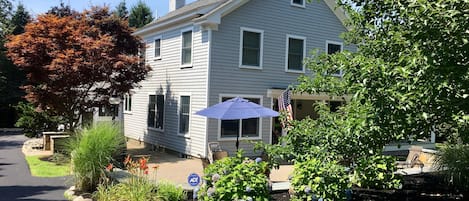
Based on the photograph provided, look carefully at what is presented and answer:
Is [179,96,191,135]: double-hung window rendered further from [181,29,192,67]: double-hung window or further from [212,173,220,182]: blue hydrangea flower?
[212,173,220,182]: blue hydrangea flower

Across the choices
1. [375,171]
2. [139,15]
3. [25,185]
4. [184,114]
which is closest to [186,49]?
[184,114]

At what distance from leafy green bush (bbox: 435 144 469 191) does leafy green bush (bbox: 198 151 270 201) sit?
494 centimetres

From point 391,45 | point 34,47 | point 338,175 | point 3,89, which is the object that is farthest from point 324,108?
point 3,89

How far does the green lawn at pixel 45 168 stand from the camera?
1083cm

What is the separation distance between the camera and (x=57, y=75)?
13.0 m

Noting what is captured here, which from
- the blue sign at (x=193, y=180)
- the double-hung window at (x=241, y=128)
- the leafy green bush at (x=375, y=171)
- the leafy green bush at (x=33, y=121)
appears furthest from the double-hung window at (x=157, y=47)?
the leafy green bush at (x=375, y=171)

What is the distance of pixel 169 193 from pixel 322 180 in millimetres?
2408

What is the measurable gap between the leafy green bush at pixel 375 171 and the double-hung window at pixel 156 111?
12.5m

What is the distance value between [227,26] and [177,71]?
3013mm

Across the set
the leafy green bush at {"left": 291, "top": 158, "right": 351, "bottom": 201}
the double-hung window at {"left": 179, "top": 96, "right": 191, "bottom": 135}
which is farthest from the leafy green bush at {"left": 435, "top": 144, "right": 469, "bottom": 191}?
the double-hung window at {"left": 179, "top": 96, "right": 191, "bottom": 135}

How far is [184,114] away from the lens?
15.2 meters

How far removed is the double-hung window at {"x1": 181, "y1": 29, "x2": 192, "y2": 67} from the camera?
49.1ft

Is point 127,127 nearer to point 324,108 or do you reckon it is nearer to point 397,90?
point 324,108

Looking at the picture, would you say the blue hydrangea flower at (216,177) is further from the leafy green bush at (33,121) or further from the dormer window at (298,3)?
the leafy green bush at (33,121)
